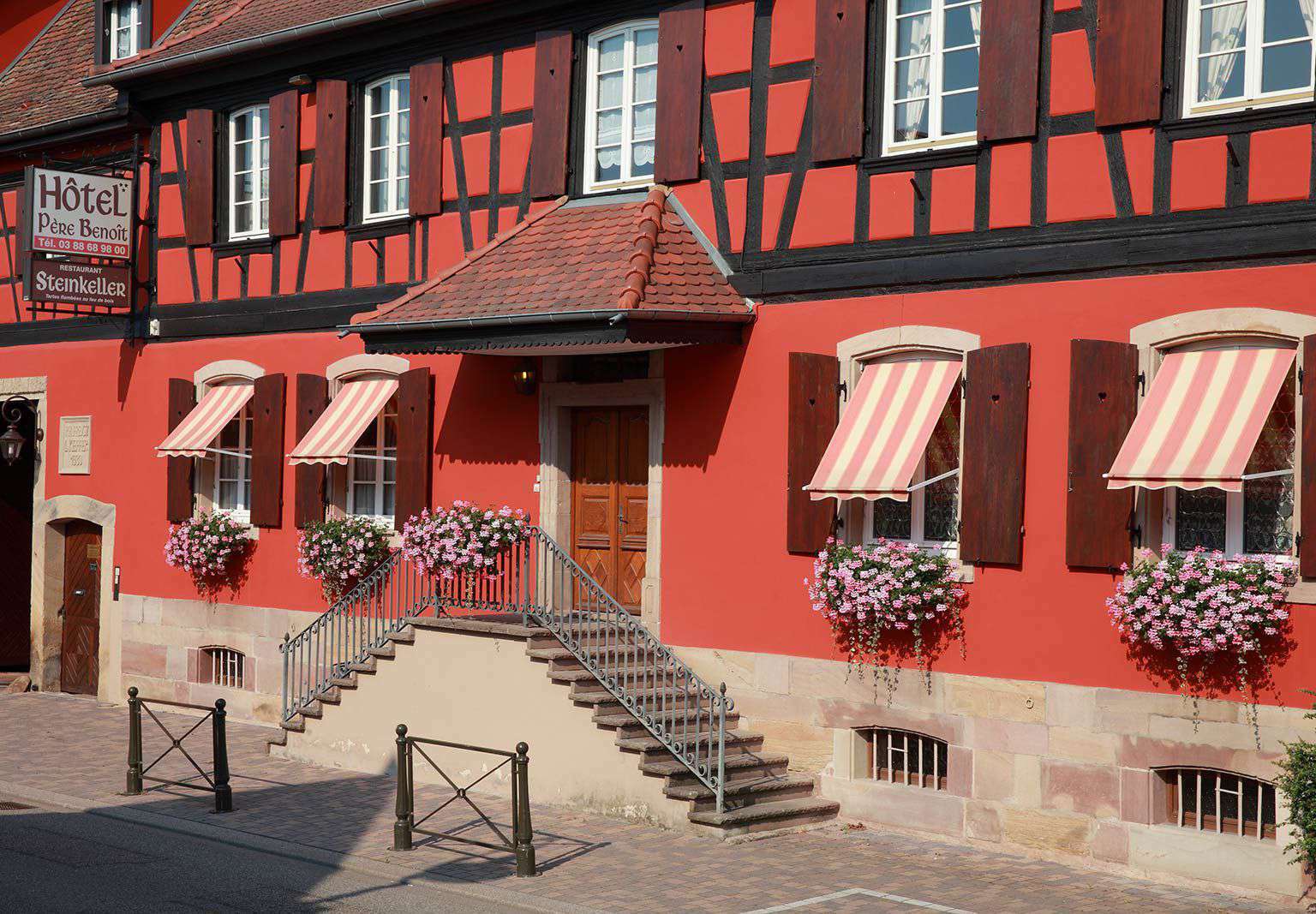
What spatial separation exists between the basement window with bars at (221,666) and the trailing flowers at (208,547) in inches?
28.0

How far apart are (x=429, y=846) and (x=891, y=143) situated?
6034 millimetres

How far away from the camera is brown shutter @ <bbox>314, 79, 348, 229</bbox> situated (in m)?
15.5

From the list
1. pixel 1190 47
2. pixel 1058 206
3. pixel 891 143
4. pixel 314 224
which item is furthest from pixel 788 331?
pixel 314 224

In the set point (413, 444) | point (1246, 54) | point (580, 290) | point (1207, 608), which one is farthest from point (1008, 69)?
point (413, 444)

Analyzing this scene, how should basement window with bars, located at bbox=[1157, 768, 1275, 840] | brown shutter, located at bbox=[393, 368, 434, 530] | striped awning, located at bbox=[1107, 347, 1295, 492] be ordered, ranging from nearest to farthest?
striped awning, located at bbox=[1107, 347, 1295, 492] < basement window with bars, located at bbox=[1157, 768, 1275, 840] < brown shutter, located at bbox=[393, 368, 434, 530]

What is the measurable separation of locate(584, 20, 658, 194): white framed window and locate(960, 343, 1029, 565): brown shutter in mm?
3857

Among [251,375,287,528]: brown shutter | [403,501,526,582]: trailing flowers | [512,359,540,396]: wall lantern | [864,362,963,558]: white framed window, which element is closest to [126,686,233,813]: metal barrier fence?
[403,501,526,582]: trailing flowers

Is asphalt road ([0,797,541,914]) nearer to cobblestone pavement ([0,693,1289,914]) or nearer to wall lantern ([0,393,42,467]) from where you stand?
cobblestone pavement ([0,693,1289,914])

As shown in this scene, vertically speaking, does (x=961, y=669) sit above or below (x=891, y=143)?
below

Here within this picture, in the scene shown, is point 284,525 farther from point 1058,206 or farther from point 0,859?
point 1058,206

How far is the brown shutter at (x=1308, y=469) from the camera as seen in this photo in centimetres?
935

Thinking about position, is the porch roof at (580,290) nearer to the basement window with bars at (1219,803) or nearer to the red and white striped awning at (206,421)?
the red and white striped awning at (206,421)

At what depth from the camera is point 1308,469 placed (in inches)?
369

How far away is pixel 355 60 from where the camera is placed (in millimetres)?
15555
